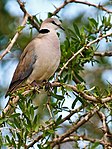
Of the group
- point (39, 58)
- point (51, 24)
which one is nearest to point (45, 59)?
point (39, 58)

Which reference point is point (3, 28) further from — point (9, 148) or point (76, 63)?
point (9, 148)

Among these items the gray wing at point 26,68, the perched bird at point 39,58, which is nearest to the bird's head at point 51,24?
the perched bird at point 39,58

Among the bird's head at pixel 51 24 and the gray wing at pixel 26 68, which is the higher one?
the bird's head at pixel 51 24

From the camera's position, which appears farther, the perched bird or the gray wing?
the gray wing

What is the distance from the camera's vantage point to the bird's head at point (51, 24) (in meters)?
3.60

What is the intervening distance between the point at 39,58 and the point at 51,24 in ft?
1.07

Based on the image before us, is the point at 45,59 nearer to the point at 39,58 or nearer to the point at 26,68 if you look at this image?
the point at 39,58

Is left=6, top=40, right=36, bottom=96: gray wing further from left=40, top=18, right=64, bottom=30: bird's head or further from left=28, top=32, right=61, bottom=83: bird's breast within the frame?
left=40, top=18, right=64, bottom=30: bird's head

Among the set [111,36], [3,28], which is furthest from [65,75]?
[3,28]

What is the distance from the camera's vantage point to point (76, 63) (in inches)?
121

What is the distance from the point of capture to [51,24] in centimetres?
375

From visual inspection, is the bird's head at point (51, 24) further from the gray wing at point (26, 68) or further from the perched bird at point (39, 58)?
the gray wing at point (26, 68)

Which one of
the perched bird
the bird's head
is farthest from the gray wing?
the bird's head

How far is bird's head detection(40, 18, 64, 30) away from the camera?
3.60 metres
